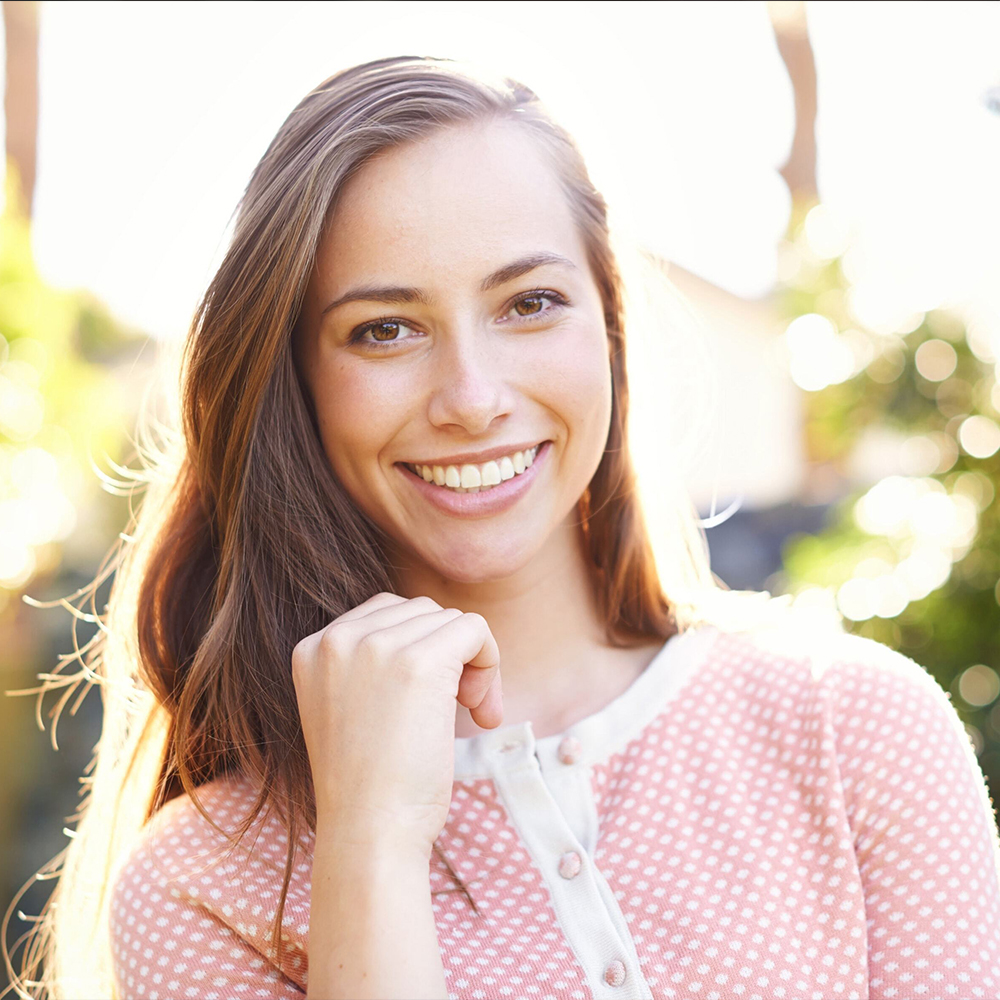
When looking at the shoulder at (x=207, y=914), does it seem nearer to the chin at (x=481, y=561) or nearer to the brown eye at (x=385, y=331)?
the chin at (x=481, y=561)

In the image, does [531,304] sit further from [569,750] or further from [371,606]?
[569,750]

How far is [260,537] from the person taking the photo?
63.0 inches

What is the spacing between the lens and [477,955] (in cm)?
133

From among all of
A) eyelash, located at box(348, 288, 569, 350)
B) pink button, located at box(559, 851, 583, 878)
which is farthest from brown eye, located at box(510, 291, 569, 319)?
pink button, located at box(559, 851, 583, 878)

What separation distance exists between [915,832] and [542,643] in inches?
23.9

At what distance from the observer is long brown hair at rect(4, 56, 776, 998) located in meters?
1.50

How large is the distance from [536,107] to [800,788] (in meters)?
1.10

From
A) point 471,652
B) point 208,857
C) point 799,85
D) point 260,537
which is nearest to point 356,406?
point 260,537

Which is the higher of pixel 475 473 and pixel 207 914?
pixel 475 473

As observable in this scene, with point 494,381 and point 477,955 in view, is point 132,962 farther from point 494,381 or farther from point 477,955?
point 494,381

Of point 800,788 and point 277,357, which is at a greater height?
point 277,357

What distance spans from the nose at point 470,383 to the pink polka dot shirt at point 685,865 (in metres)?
0.47

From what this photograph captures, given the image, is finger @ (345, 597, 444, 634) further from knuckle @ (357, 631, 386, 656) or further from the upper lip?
the upper lip

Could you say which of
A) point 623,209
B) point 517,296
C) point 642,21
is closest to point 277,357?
point 517,296
